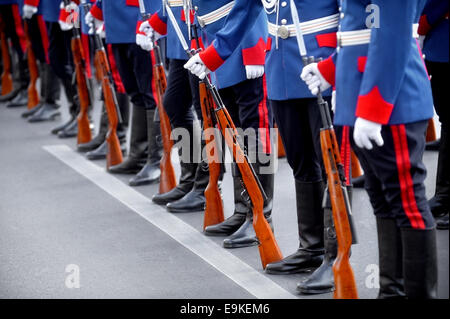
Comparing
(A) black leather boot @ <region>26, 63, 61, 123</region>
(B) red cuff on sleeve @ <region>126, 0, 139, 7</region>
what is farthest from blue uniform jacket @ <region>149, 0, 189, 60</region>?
(A) black leather boot @ <region>26, 63, 61, 123</region>

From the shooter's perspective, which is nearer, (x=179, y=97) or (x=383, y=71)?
(x=383, y=71)

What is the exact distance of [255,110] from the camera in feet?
11.7

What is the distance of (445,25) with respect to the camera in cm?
344

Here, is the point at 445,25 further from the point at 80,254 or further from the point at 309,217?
the point at 80,254

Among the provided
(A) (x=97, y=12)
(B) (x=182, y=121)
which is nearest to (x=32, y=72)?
(A) (x=97, y=12)

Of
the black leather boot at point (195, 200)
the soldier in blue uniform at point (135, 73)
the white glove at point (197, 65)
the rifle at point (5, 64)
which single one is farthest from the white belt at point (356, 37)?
the rifle at point (5, 64)

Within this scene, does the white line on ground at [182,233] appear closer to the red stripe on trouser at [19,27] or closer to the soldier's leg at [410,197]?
the soldier's leg at [410,197]

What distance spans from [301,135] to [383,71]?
78 cm

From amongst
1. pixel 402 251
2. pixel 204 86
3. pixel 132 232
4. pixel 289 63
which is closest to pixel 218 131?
pixel 204 86

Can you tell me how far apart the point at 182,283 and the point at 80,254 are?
61 centimetres

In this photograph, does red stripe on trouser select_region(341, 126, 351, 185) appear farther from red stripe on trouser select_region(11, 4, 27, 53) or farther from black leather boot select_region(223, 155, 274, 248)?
red stripe on trouser select_region(11, 4, 27, 53)

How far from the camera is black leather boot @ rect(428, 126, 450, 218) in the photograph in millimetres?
3624

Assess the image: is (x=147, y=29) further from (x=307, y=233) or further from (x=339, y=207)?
(x=339, y=207)

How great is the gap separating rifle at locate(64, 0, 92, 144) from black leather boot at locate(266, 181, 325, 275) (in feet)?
9.24
